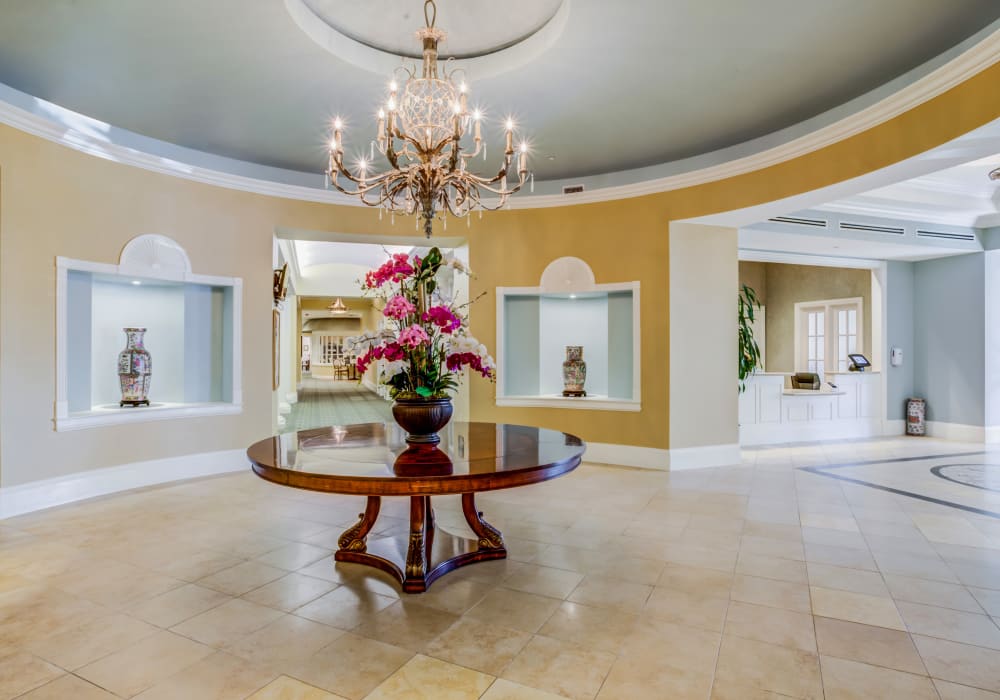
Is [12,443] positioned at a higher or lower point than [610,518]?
higher

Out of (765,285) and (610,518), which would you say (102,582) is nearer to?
(610,518)

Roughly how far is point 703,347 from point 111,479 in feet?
18.0

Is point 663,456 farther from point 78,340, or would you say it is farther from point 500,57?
point 78,340

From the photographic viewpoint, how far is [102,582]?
271cm

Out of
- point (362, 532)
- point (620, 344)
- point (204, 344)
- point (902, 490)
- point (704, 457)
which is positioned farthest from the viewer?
point (620, 344)

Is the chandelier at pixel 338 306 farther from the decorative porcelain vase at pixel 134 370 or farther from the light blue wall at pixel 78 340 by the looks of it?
the light blue wall at pixel 78 340

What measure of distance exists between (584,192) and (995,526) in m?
4.32

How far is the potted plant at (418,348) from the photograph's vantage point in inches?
105

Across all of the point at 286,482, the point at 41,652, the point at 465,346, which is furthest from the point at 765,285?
the point at 41,652

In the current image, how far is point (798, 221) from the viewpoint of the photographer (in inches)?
259

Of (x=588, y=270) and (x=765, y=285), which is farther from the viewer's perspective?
(x=765, y=285)

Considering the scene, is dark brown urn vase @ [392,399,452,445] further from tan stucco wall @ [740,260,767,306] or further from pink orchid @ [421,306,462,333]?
tan stucco wall @ [740,260,767,306]

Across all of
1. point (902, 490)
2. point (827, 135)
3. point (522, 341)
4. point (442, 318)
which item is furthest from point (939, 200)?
point (442, 318)

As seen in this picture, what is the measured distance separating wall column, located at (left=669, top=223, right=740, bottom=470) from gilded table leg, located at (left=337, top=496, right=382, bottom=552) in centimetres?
338
